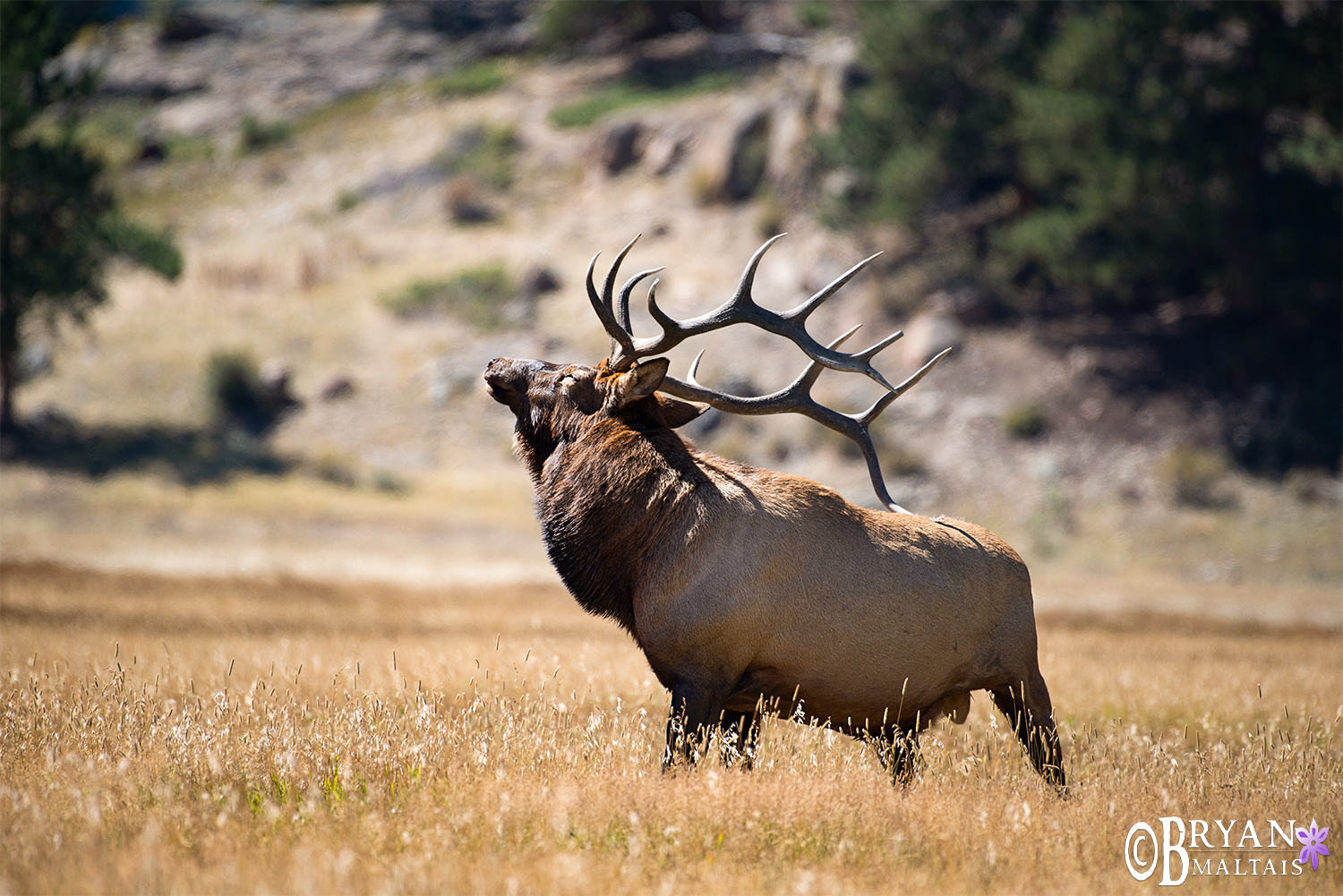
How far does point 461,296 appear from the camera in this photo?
43.4 m

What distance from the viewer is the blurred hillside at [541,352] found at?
2825 cm

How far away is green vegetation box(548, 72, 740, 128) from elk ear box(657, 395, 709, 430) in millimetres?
53571

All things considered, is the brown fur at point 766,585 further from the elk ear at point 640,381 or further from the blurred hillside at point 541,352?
the blurred hillside at point 541,352

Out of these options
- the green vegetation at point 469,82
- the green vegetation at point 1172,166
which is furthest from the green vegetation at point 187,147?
the green vegetation at point 1172,166

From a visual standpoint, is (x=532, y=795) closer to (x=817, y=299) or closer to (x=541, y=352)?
(x=817, y=299)

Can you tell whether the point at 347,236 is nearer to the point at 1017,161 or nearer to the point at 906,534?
the point at 1017,161

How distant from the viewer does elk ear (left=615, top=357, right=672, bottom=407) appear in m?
6.45

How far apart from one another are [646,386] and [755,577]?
1.43 meters

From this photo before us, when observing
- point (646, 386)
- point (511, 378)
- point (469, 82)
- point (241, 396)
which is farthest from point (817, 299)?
point (469, 82)

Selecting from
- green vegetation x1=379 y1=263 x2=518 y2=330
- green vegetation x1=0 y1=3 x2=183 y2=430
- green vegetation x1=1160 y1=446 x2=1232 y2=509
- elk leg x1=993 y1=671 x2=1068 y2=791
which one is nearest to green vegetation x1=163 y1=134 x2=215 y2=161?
green vegetation x1=0 y1=3 x2=183 y2=430

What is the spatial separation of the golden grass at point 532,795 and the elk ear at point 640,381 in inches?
77.0

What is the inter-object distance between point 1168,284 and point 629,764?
31.7 meters

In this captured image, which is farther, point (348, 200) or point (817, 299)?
point (348, 200)

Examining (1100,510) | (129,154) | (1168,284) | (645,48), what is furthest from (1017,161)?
(129,154)
